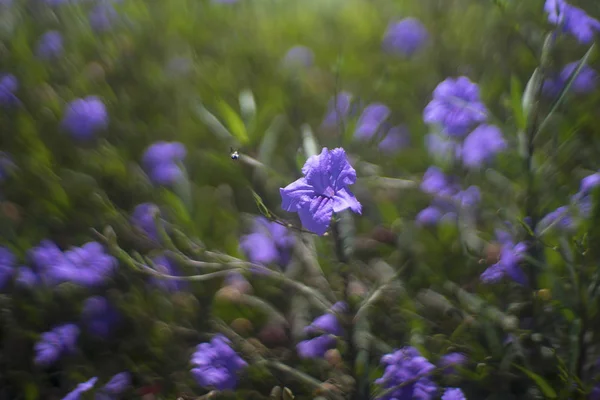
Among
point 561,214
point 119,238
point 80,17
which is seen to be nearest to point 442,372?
point 561,214

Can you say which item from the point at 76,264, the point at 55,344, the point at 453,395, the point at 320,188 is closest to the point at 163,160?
the point at 76,264

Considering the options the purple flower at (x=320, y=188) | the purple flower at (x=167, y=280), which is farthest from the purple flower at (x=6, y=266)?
the purple flower at (x=320, y=188)

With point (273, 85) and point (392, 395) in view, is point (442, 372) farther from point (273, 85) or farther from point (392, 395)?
point (273, 85)

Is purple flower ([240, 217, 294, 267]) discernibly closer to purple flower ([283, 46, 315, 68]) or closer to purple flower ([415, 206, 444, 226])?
purple flower ([415, 206, 444, 226])

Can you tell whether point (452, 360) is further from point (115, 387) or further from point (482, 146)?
point (115, 387)

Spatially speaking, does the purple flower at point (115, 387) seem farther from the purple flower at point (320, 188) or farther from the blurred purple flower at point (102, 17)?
the blurred purple flower at point (102, 17)

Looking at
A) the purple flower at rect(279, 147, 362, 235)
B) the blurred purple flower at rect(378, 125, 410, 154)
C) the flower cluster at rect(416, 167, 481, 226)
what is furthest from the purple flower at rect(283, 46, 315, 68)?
the purple flower at rect(279, 147, 362, 235)
